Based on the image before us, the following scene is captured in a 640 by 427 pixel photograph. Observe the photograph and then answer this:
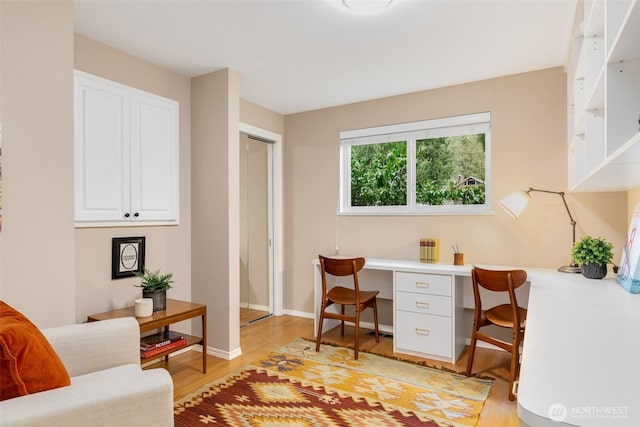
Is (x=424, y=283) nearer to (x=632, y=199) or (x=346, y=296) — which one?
(x=346, y=296)

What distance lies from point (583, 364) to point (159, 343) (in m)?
2.56

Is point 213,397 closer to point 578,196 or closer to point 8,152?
point 8,152

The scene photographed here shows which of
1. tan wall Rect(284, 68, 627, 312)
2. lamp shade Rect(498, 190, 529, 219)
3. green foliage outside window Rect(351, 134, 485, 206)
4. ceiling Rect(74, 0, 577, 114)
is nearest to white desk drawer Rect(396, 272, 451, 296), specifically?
tan wall Rect(284, 68, 627, 312)

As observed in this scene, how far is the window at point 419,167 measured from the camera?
11.3 ft

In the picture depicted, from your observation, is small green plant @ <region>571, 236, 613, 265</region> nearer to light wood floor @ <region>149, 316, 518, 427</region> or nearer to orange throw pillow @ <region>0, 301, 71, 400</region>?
light wood floor @ <region>149, 316, 518, 427</region>

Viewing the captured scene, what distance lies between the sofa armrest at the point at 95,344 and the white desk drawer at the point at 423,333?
2163 mm

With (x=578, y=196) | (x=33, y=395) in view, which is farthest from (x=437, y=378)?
(x=33, y=395)

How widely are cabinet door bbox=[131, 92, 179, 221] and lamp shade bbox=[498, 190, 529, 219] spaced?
2.85 meters

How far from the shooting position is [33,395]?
4.00 feet

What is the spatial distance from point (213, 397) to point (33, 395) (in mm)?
1349

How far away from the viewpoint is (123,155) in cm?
273

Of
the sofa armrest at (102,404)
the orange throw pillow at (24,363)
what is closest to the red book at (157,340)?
the sofa armrest at (102,404)

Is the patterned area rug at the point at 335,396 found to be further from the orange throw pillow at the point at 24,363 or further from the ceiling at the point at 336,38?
the ceiling at the point at 336,38

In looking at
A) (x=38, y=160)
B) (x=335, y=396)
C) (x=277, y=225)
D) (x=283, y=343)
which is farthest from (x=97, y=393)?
(x=277, y=225)
